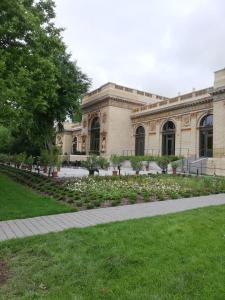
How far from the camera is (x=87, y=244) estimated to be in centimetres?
586

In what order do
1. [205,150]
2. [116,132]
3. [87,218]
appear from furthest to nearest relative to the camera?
[116,132] < [205,150] < [87,218]

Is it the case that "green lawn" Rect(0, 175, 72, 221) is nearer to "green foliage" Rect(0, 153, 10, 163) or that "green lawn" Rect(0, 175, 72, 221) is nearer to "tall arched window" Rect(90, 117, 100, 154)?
"green foliage" Rect(0, 153, 10, 163)

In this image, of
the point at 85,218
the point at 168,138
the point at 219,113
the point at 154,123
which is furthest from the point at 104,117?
the point at 85,218

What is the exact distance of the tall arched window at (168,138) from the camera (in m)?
37.6

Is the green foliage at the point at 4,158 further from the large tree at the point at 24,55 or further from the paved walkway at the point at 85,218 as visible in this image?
the paved walkway at the point at 85,218

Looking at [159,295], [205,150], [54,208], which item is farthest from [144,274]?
[205,150]

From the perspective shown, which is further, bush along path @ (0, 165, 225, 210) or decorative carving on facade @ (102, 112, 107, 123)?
decorative carving on facade @ (102, 112, 107, 123)

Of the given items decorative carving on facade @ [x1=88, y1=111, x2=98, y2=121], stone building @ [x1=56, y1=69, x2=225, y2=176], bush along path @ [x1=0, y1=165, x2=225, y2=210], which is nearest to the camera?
bush along path @ [x1=0, y1=165, x2=225, y2=210]

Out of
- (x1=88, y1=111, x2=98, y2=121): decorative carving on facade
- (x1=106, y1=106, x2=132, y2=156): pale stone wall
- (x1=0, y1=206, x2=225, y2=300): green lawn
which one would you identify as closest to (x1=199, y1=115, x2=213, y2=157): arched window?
(x1=106, y1=106, x2=132, y2=156): pale stone wall

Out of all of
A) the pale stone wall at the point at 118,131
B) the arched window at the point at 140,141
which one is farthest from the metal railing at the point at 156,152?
the arched window at the point at 140,141

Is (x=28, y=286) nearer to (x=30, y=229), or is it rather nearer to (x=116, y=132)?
(x=30, y=229)

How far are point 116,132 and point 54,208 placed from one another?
3438 cm

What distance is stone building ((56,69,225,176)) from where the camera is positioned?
29.1 m

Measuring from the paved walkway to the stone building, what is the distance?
1842 cm
